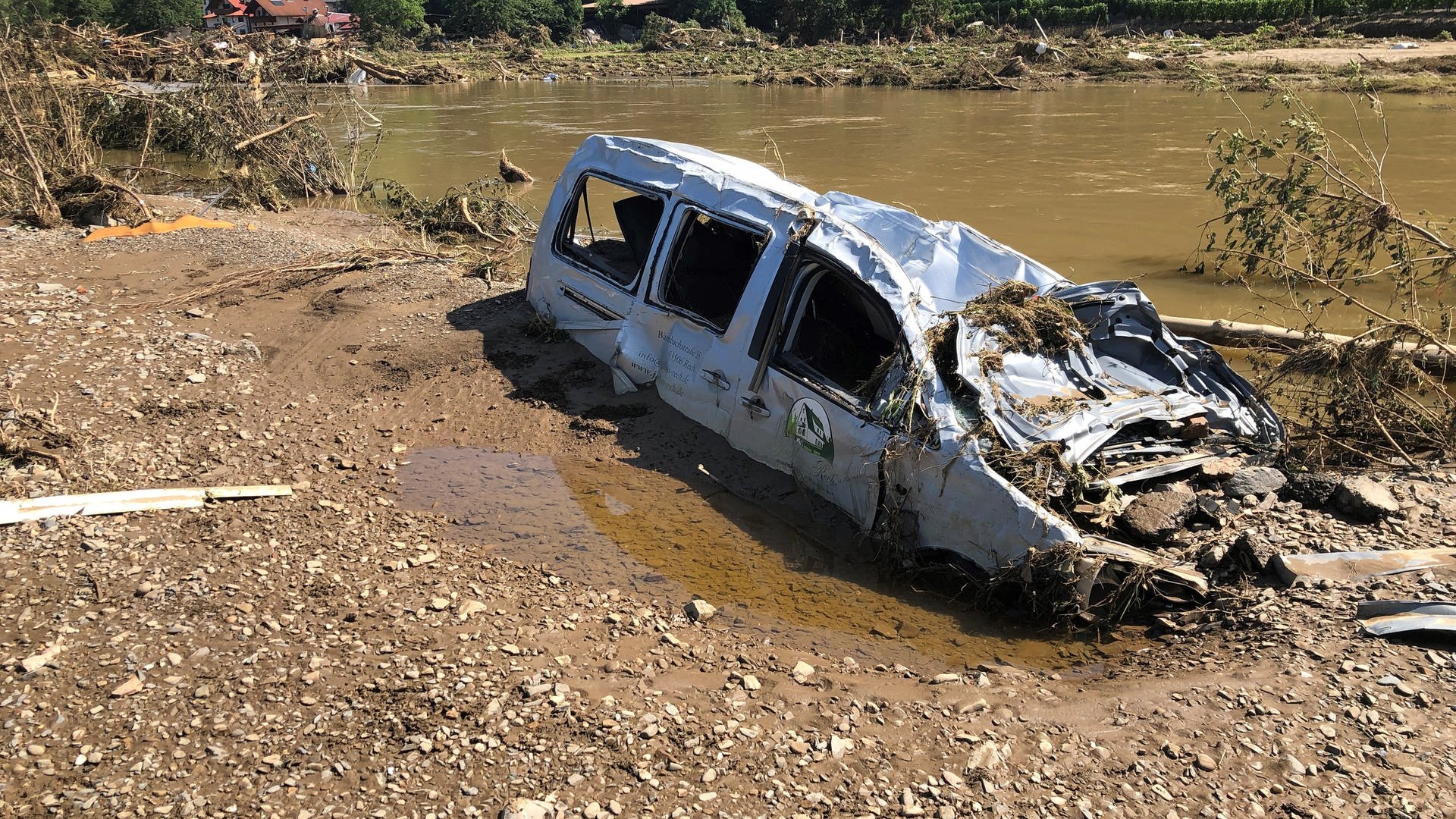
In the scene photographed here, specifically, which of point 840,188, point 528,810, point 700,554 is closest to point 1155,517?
point 700,554

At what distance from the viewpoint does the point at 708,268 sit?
700 centimetres

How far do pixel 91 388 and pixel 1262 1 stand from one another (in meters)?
54.6

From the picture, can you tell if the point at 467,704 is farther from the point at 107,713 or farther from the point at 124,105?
the point at 124,105

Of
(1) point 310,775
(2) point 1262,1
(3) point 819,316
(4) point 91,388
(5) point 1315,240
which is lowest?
(1) point 310,775

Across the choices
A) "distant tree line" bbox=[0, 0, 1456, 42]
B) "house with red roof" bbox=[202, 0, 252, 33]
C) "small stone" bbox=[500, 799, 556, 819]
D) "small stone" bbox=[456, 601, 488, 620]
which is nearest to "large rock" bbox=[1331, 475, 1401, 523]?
"small stone" bbox=[500, 799, 556, 819]

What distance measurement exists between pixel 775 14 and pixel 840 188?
191ft

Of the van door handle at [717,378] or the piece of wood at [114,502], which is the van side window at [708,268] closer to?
the van door handle at [717,378]

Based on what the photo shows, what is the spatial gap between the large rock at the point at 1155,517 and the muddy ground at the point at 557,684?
1.37 feet

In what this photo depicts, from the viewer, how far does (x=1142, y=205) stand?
16047 mm

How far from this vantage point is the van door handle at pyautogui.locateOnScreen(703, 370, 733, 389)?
6328 millimetres

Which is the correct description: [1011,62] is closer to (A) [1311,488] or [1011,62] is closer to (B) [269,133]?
(B) [269,133]

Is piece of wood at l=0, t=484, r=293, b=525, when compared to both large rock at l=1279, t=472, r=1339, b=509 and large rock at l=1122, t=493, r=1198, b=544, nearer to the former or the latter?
large rock at l=1122, t=493, r=1198, b=544

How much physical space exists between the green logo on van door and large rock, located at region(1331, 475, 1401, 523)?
9.10 feet

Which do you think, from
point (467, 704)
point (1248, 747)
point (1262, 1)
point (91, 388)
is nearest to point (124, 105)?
point (91, 388)
